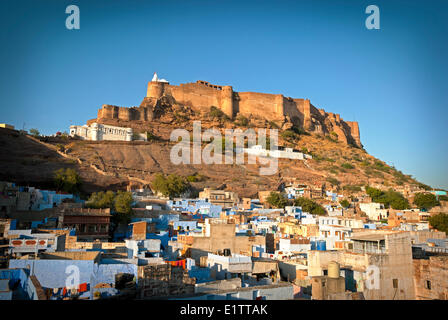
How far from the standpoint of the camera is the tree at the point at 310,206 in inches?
1296

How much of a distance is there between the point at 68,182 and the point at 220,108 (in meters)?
37.7

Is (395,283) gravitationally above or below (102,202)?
below

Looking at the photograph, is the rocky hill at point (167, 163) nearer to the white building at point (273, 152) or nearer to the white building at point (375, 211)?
the white building at point (273, 152)

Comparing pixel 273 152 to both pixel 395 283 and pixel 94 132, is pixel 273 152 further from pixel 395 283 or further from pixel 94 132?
pixel 395 283

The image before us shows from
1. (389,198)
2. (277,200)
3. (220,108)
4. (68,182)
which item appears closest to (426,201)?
(389,198)

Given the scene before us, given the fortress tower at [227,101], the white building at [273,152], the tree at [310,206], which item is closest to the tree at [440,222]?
the tree at [310,206]

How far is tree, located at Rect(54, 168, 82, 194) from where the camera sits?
29734 millimetres

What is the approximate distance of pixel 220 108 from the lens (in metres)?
64.1

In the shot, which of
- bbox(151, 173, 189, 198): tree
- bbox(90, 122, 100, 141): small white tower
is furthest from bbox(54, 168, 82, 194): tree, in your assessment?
bbox(90, 122, 100, 141): small white tower

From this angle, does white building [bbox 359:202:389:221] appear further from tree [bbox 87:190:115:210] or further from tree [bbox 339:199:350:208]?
tree [bbox 87:190:115:210]

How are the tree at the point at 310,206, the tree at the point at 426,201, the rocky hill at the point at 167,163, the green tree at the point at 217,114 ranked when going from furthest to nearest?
the green tree at the point at 217,114 < the tree at the point at 426,201 < the rocky hill at the point at 167,163 < the tree at the point at 310,206
